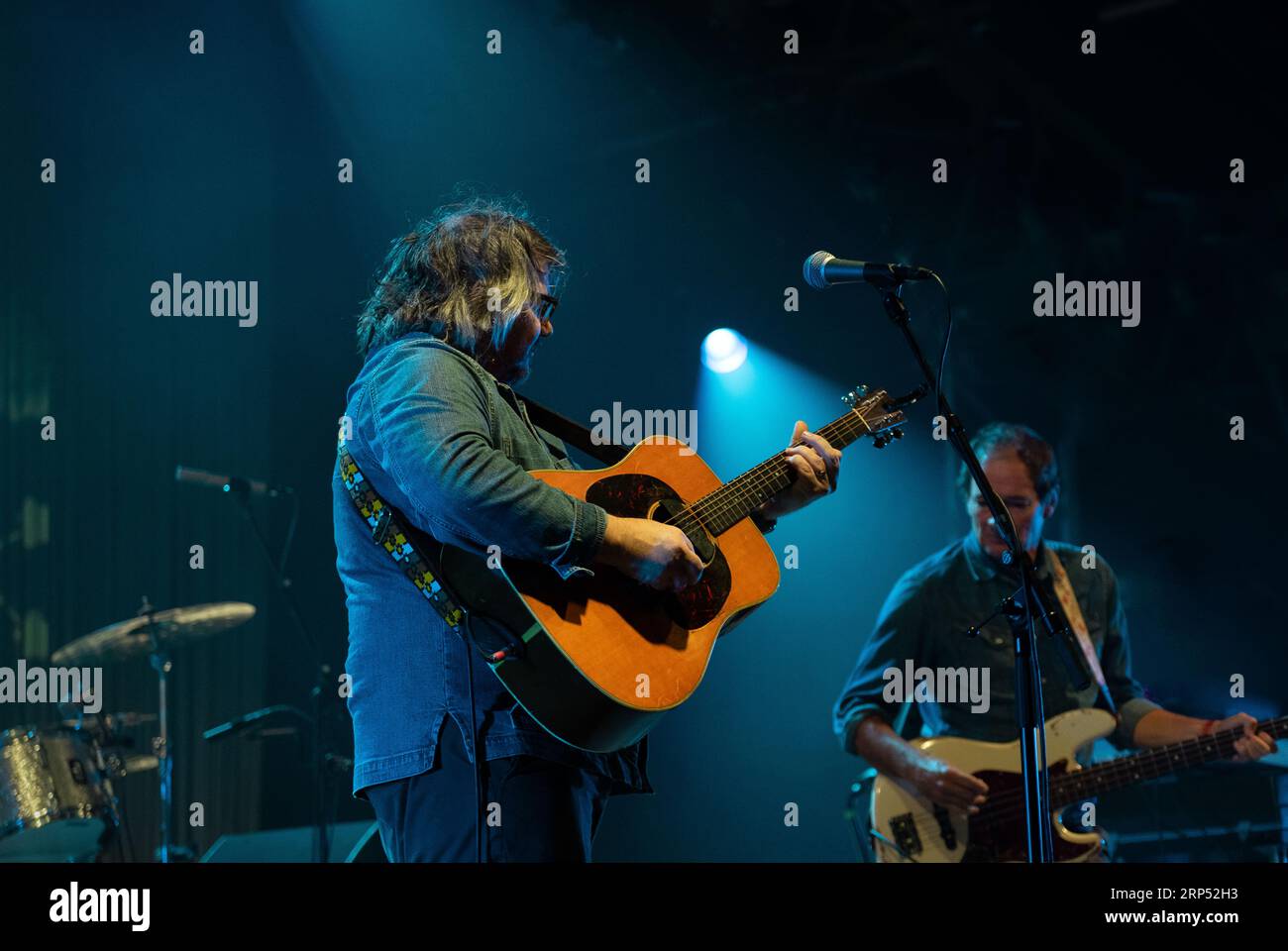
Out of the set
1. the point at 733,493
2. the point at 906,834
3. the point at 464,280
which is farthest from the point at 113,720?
the point at 733,493

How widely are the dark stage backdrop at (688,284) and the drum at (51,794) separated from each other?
0.90 metres

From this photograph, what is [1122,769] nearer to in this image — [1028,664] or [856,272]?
[1028,664]

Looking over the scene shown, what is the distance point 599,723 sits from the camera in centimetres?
221

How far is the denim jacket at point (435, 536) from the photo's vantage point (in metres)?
2.17

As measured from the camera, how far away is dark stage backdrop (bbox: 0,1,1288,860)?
543 centimetres

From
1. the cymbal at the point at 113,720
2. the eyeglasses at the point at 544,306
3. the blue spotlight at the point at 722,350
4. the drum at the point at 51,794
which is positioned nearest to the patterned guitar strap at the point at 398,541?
the eyeglasses at the point at 544,306

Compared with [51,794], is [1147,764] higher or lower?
higher

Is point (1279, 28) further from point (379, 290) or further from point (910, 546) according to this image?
point (379, 290)

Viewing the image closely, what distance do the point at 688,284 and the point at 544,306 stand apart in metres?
2.97

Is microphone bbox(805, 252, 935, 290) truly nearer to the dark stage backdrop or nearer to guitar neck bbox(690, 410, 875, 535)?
guitar neck bbox(690, 410, 875, 535)

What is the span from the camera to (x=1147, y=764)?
3.97 m

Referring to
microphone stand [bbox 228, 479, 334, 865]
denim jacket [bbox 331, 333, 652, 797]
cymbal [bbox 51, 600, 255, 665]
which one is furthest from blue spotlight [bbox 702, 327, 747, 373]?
denim jacket [bbox 331, 333, 652, 797]

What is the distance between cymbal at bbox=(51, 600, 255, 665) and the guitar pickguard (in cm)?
297
